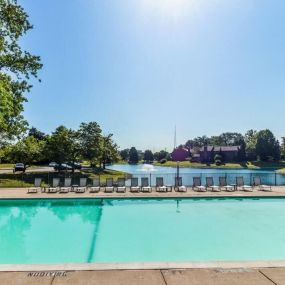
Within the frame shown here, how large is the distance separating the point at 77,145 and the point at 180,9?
19.7 m

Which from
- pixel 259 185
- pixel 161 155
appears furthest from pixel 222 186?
pixel 161 155

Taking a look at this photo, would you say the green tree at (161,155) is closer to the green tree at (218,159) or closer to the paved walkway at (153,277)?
the green tree at (218,159)

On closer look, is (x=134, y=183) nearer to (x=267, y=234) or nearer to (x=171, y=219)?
(x=171, y=219)

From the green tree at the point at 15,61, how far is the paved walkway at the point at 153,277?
435 cm

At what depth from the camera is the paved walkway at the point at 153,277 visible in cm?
480

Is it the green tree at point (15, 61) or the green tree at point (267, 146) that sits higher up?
the green tree at point (267, 146)

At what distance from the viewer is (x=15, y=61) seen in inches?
372

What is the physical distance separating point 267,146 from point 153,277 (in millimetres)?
75080

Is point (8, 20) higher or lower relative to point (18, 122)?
higher

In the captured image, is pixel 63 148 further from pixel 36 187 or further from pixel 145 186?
pixel 145 186

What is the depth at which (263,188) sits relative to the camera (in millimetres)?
18500

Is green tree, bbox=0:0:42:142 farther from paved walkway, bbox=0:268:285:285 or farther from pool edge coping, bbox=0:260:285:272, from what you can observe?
paved walkway, bbox=0:268:285:285

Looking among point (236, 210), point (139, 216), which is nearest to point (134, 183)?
point (139, 216)

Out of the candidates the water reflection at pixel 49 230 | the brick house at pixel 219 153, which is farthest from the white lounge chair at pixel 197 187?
the brick house at pixel 219 153
